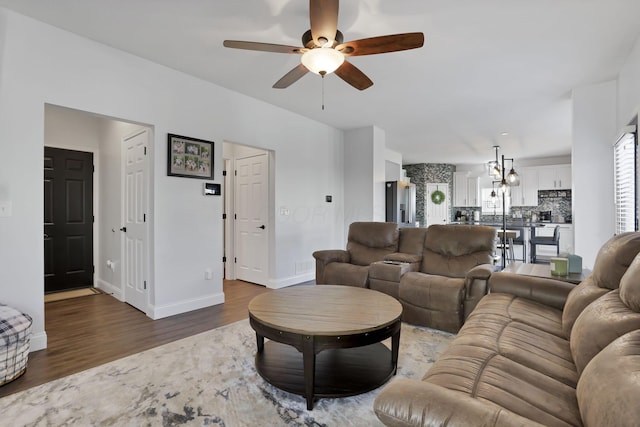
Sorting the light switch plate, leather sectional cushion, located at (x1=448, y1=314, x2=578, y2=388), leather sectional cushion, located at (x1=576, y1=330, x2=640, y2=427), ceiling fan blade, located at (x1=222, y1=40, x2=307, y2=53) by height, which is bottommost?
leather sectional cushion, located at (x1=448, y1=314, x2=578, y2=388)

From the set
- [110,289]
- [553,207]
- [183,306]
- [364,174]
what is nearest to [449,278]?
[183,306]

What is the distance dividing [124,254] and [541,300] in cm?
431

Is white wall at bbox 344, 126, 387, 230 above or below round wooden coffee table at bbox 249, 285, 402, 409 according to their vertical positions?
above

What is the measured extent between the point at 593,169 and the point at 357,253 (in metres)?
2.84

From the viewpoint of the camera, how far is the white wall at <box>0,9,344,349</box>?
2.52 meters

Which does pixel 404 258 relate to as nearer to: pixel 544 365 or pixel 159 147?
pixel 544 365

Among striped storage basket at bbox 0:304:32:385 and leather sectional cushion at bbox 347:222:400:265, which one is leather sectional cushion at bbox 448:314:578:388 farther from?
striped storage basket at bbox 0:304:32:385

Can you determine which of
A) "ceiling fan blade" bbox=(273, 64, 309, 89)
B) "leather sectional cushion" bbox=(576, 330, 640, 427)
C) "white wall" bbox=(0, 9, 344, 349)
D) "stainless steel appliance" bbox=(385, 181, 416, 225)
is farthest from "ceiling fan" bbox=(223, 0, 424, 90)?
"stainless steel appliance" bbox=(385, 181, 416, 225)

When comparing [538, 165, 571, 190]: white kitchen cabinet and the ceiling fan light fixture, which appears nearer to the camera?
the ceiling fan light fixture

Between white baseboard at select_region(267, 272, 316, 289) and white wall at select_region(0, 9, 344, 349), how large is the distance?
0.11 feet

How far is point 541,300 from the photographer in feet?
7.36

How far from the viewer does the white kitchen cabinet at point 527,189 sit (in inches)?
344

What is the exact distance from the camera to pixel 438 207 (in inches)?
389

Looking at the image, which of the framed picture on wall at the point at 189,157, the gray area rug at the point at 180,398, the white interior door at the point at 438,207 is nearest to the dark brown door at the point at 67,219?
the framed picture on wall at the point at 189,157
